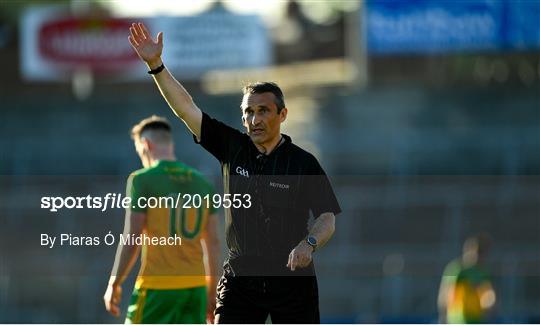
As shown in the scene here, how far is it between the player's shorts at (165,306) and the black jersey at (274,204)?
5.50 ft

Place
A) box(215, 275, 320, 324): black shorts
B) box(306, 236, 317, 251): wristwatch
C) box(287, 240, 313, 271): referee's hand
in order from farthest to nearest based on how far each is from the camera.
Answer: box(215, 275, 320, 324): black shorts < box(306, 236, 317, 251): wristwatch < box(287, 240, 313, 271): referee's hand

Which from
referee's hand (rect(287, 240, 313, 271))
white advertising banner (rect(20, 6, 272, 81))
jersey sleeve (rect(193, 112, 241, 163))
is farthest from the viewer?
white advertising banner (rect(20, 6, 272, 81))

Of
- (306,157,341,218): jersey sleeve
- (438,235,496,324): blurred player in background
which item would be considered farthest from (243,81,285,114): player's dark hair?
(438,235,496,324): blurred player in background

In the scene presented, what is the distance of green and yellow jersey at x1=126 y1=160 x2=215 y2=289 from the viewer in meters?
9.42

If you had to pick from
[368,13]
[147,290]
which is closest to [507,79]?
[368,13]

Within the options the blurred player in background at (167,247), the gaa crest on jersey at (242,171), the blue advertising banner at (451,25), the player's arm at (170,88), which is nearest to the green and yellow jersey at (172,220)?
the blurred player in background at (167,247)

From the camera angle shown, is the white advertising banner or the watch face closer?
the watch face

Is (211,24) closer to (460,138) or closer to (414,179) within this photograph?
(460,138)

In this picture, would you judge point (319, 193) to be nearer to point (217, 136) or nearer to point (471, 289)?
point (217, 136)

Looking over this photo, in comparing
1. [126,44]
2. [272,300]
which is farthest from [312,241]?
[126,44]

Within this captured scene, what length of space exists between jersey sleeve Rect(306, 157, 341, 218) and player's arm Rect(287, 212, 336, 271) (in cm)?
5

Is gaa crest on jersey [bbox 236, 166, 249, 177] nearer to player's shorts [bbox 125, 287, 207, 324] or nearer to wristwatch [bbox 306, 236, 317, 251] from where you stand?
wristwatch [bbox 306, 236, 317, 251]

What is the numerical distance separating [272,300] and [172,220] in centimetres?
169

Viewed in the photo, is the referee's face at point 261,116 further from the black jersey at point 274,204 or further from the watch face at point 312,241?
the watch face at point 312,241
